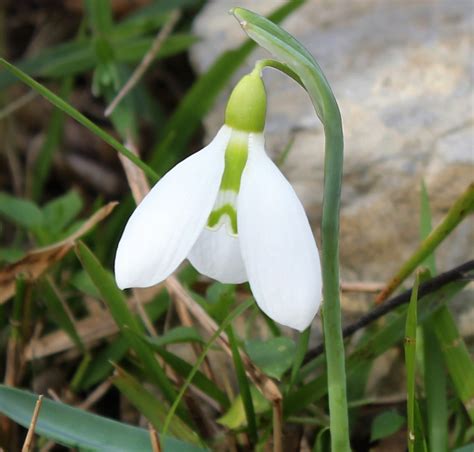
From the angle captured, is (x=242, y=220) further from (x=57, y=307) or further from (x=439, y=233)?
(x=57, y=307)

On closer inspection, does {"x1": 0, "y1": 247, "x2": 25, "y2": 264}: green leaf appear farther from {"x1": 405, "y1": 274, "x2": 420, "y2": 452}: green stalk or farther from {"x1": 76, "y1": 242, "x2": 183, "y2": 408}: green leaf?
{"x1": 405, "y1": 274, "x2": 420, "y2": 452}: green stalk

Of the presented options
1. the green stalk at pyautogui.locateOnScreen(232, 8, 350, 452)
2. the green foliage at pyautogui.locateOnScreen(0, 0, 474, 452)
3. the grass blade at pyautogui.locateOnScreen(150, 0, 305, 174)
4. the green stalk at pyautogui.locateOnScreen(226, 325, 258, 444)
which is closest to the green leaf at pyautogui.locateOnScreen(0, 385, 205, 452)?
the green foliage at pyautogui.locateOnScreen(0, 0, 474, 452)

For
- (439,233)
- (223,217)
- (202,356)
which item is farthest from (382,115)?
(223,217)

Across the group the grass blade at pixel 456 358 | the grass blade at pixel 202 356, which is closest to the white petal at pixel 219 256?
the grass blade at pixel 202 356

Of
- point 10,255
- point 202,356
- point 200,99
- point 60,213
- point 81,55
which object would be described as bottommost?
point 202,356

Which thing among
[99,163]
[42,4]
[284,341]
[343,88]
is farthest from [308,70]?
[42,4]

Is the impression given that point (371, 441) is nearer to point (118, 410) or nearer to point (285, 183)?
point (118, 410)
